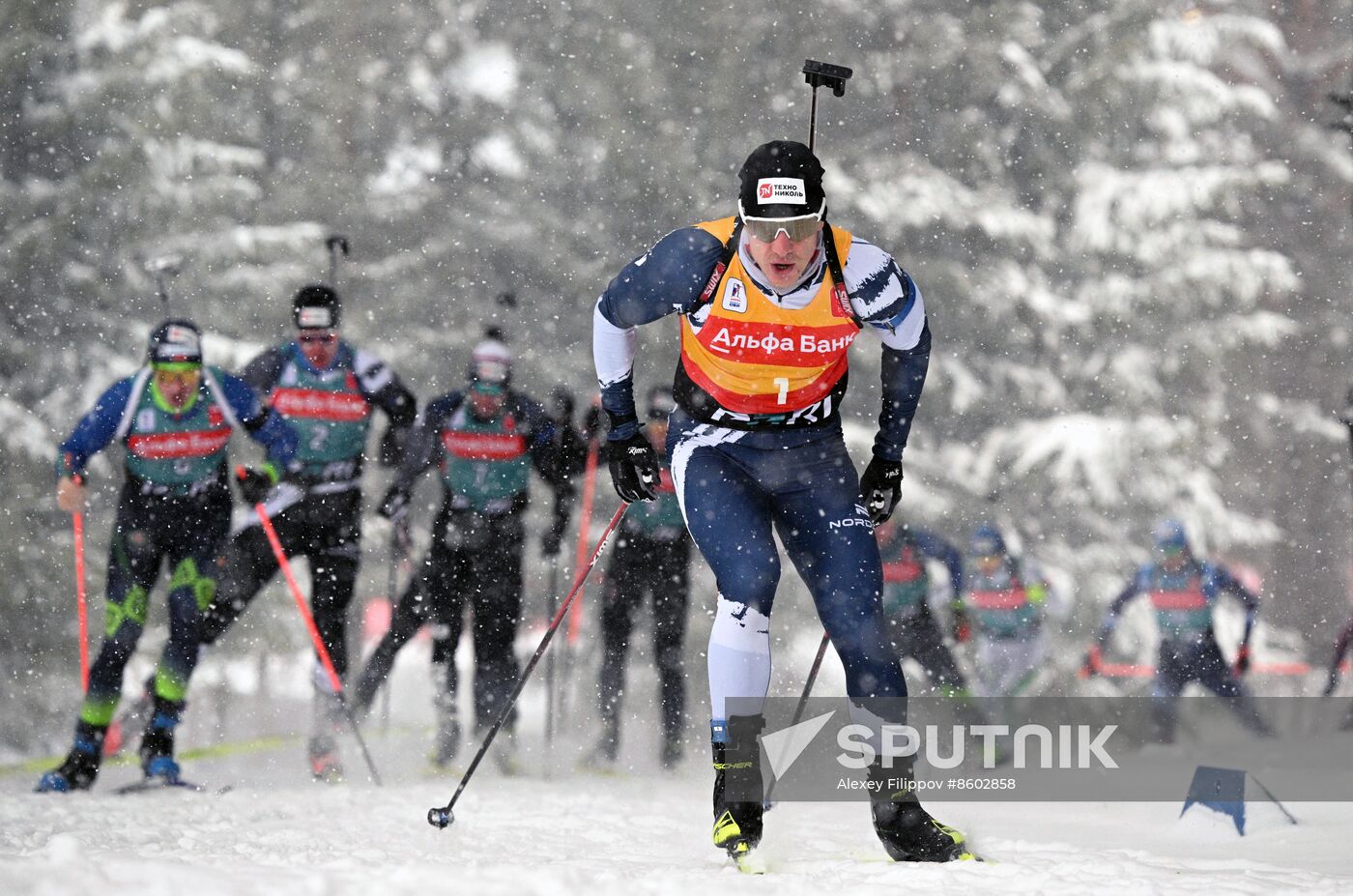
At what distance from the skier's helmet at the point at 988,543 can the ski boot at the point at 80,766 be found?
6048 mm

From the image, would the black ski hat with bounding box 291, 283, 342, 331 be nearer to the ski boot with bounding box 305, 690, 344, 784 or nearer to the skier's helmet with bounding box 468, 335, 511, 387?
the skier's helmet with bounding box 468, 335, 511, 387

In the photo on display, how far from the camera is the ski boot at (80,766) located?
6.47 metres

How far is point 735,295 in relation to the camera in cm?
422

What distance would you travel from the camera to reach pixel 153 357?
7.01 metres

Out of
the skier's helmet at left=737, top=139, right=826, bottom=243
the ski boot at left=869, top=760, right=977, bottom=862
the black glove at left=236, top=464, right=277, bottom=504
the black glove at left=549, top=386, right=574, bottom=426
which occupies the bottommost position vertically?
the ski boot at left=869, top=760, right=977, bottom=862

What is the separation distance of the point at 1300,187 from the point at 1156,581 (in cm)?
1126

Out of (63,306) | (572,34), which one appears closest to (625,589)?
(63,306)

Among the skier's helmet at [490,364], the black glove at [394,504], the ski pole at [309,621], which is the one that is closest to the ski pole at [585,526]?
the skier's helmet at [490,364]

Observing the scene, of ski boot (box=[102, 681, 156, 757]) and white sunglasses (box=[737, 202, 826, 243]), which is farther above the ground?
white sunglasses (box=[737, 202, 826, 243])

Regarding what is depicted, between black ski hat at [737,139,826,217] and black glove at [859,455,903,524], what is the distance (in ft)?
3.20

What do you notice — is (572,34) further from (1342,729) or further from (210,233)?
(1342,729)

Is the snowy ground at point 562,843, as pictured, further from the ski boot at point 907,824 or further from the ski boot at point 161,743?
the ski boot at point 161,743

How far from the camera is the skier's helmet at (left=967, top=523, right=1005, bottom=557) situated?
10297 mm

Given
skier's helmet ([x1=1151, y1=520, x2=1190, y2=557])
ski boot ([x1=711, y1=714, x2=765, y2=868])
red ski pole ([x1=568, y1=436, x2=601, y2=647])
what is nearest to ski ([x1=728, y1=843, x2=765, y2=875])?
ski boot ([x1=711, y1=714, x2=765, y2=868])
